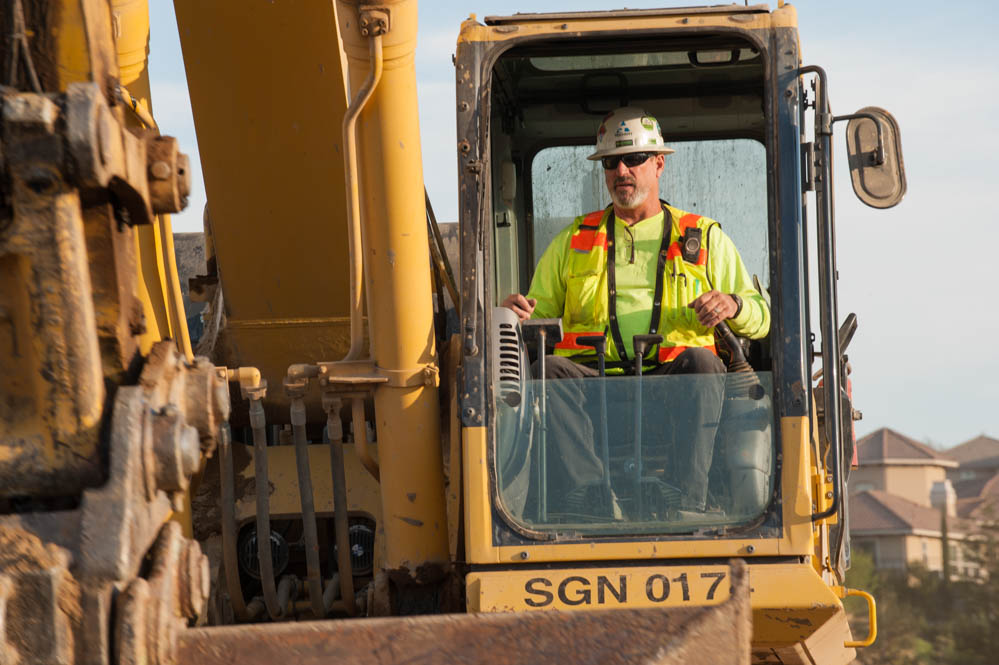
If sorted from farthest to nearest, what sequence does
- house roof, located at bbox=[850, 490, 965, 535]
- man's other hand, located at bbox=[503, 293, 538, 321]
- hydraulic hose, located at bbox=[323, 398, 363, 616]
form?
house roof, located at bbox=[850, 490, 965, 535], hydraulic hose, located at bbox=[323, 398, 363, 616], man's other hand, located at bbox=[503, 293, 538, 321]

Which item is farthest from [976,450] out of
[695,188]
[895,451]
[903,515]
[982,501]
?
[695,188]

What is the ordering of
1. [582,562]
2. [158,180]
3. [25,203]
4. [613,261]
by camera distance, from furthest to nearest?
1. [613,261]
2. [582,562]
3. [158,180]
4. [25,203]

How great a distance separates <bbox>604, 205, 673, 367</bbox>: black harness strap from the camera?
4.30 m

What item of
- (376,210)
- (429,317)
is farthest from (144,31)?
(429,317)

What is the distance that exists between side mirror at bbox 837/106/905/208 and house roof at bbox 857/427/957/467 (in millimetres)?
38238

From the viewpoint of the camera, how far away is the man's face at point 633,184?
459 centimetres

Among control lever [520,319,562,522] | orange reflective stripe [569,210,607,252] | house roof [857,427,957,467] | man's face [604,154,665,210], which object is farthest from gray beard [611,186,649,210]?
house roof [857,427,957,467]

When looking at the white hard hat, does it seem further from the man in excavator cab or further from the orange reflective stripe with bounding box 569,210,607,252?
the orange reflective stripe with bounding box 569,210,607,252

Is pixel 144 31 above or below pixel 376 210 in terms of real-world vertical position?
above

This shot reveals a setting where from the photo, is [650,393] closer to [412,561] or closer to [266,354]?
[412,561]

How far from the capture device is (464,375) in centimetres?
389

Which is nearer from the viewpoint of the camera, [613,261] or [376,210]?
[376,210]

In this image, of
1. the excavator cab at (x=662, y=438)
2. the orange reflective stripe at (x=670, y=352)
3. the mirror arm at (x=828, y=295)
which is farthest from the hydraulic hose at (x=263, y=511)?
the mirror arm at (x=828, y=295)

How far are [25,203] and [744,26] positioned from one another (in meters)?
2.44
